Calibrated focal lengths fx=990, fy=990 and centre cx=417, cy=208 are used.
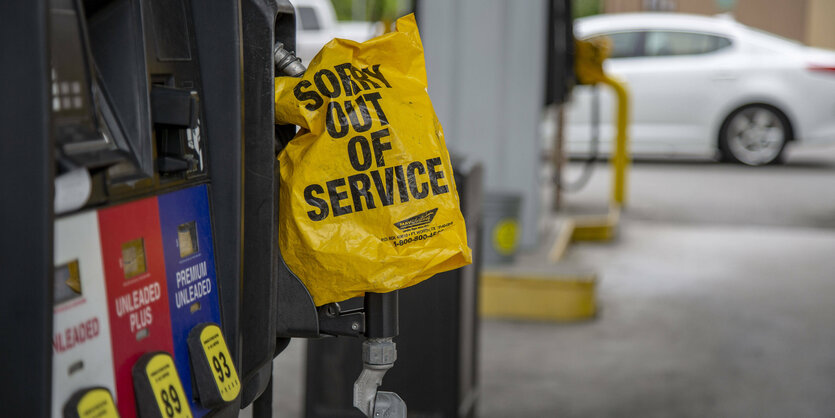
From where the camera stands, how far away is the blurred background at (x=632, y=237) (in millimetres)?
3529

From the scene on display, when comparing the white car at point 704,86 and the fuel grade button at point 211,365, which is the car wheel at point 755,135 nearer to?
the white car at point 704,86

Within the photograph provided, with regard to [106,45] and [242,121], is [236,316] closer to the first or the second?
[242,121]

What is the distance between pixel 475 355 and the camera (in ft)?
9.78

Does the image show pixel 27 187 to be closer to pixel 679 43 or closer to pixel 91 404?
pixel 91 404

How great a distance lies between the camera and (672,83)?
8828 millimetres

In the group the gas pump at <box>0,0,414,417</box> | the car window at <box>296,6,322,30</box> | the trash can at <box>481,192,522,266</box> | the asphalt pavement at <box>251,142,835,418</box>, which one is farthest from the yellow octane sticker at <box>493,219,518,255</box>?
the car window at <box>296,6,322,30</box>

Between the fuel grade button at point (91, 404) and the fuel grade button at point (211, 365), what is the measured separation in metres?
0.15

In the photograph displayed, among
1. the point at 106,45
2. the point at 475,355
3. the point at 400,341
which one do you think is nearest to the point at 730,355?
the point at 475,355

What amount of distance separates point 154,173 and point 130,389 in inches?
8.0

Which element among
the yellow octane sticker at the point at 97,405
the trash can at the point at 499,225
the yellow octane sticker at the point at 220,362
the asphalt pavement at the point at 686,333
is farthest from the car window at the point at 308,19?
the yellow octane sticker at the point at 97,405

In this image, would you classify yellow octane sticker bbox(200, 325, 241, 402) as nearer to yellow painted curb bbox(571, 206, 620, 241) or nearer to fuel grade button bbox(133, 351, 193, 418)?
fuel grade button bbox(133, 351, 193, 418)

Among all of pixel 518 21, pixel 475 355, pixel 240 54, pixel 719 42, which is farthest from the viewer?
pixel 719 42

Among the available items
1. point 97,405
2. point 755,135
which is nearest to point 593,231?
point 755,135

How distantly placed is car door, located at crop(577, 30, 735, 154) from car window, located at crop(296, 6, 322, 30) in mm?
4265
